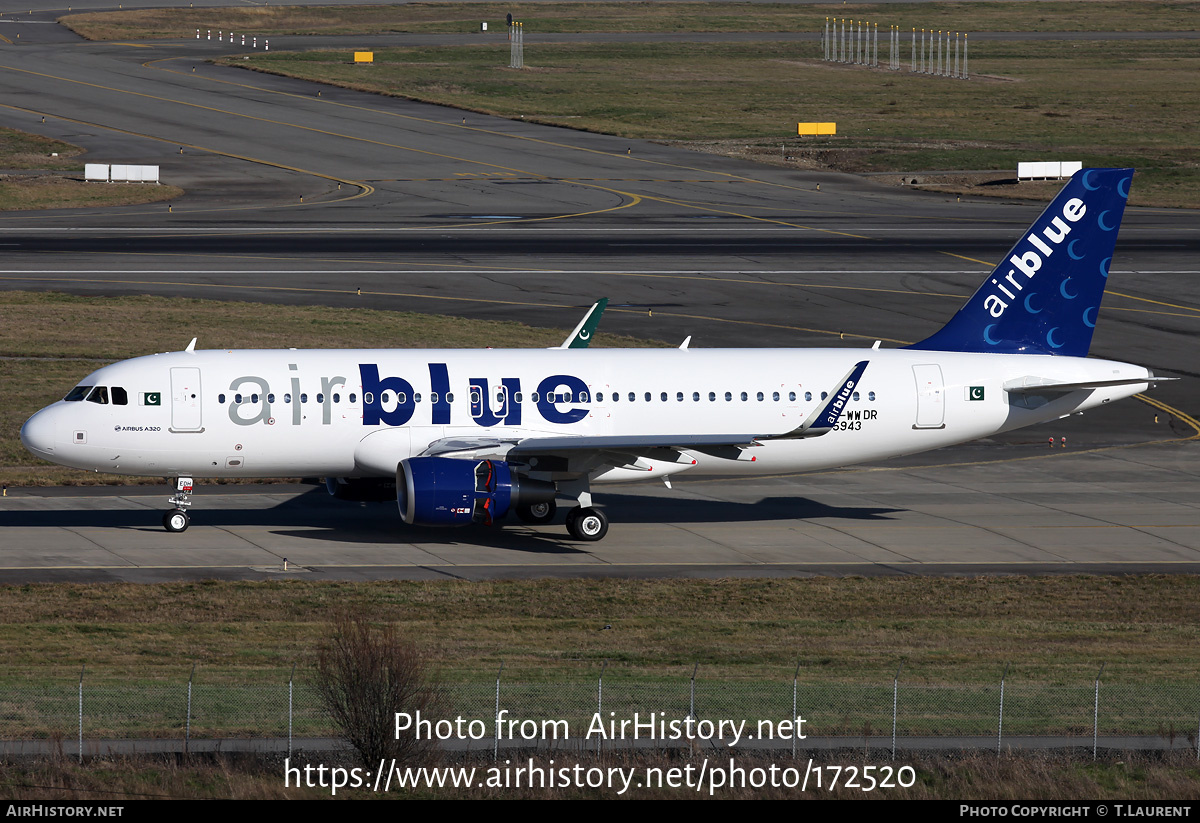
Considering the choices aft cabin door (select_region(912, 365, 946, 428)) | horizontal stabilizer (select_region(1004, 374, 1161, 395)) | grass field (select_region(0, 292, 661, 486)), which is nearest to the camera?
horizontal stabilizer (select_region(1004, 374, 1161, 395))

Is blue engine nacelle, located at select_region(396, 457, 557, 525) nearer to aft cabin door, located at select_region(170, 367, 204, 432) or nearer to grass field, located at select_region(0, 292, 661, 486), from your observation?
aft cabin door, located at select_region(170, 367, 204, 432)

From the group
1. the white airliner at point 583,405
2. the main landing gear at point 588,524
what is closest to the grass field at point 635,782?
the white airliner at point 583,405

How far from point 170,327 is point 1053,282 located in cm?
3781

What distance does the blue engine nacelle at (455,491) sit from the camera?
38219mm

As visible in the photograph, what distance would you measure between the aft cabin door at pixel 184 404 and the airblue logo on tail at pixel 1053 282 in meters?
20.6

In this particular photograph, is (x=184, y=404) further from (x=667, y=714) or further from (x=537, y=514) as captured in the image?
(x=667, y=714)

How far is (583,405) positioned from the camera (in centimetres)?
4147

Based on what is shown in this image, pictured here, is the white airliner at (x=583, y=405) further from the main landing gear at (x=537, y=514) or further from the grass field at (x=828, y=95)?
the grass field at (x=828, y=95)

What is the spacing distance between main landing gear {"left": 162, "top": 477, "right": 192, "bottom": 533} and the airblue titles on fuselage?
248cm

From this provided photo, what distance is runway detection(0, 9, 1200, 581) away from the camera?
133 ft

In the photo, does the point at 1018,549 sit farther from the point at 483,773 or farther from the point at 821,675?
the point at 483,773

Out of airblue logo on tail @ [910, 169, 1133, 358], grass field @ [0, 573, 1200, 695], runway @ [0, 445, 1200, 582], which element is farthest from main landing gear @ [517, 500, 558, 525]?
airblue logo on tail @ [910, 169, 1133, 358]

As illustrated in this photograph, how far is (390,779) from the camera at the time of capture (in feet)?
73.1

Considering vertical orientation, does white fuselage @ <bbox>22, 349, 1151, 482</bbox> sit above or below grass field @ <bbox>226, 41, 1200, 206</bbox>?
below
